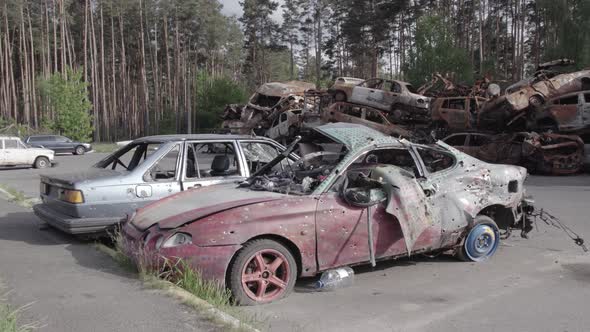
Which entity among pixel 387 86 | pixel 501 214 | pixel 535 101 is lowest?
pixel 501 214

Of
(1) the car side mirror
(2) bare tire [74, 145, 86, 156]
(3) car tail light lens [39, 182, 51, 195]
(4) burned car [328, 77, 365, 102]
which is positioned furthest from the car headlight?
(2) bare tire [74, 145, 86, 156]

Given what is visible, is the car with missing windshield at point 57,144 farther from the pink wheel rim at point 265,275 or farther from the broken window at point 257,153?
the pink wheel rim at point 265,275

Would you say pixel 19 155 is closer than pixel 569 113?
No

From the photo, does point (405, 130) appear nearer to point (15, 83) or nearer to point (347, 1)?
point (347, 1)

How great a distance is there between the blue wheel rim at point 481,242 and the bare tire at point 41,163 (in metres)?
21.1

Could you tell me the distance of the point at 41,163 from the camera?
22.7 m

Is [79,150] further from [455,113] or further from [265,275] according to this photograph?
[265,275]

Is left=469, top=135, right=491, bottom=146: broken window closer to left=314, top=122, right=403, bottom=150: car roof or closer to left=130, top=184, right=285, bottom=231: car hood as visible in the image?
left=314, top=122, right=403, bottom=150: car roof

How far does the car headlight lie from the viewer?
179 inches

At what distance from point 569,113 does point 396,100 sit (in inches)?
280

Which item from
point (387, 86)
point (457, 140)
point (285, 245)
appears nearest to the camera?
point (285, 245)

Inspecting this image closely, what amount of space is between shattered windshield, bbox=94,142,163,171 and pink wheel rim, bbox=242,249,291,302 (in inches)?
115

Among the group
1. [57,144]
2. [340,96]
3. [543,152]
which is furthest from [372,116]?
[57,144]

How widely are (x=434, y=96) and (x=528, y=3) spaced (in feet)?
93.9
